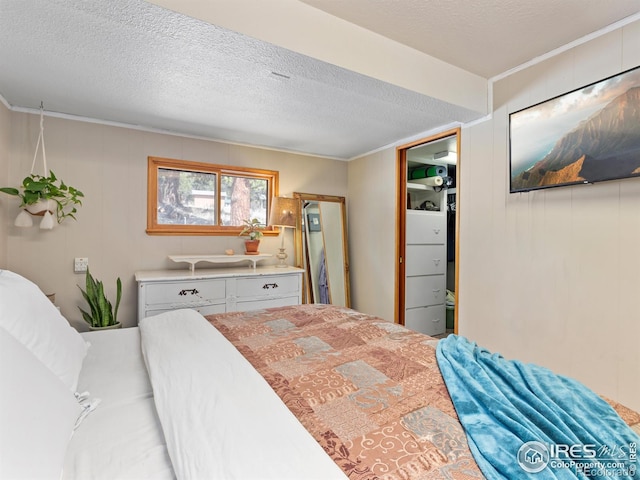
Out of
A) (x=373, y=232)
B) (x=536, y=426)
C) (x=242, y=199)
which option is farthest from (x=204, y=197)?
(x=536, y=426)

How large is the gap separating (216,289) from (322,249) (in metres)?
1.50

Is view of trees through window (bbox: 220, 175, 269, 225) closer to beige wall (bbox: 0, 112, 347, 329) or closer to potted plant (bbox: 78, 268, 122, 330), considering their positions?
beige wall (bbox: 0, 112, 347, 329)

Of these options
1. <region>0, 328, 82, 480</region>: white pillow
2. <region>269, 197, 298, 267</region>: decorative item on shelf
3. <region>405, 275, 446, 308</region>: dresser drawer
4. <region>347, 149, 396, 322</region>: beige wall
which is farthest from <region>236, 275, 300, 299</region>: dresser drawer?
<region>0, 328, 82, 480</region>: white pillow

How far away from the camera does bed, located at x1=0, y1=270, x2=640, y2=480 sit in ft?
2.42

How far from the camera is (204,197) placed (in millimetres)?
3453

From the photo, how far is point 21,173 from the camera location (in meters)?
2.62

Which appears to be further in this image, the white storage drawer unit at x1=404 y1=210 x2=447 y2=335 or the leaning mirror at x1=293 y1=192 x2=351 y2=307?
the leaning mirror at x1=293 y1=192 x2=351 y2=307

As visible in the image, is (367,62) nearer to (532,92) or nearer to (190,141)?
(532,92)

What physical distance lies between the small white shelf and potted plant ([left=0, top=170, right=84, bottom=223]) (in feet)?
3.01

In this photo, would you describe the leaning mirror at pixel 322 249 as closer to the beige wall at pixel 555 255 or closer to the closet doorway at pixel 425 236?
the closet doorway at pixel 425 236

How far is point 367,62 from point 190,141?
2.17m

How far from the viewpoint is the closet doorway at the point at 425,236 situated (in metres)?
3.57

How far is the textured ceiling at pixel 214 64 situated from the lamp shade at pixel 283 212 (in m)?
0.84

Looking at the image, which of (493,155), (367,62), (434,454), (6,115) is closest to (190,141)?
(6,115)
